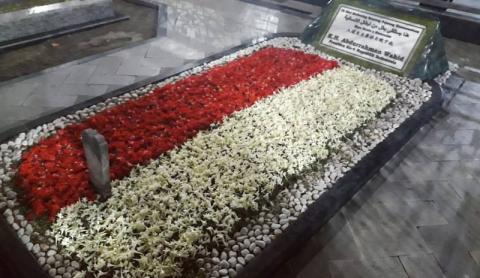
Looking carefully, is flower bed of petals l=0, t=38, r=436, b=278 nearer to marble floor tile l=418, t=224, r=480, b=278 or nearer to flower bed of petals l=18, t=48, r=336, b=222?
flower bed of petals l=18, t=48, r=336, b=222

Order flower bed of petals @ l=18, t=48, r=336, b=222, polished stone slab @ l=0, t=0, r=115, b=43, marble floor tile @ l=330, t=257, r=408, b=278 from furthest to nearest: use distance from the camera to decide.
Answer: polished stone slab @ l=0, t=0, r=115, b=43, flower bed of petals @ l=18, t=48, r=336, b=222, marble floor tile @ l=330, t=257, r=408, b=278

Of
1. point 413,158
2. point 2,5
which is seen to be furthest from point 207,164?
point 2,5

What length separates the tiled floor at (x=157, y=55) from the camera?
15.2 feet

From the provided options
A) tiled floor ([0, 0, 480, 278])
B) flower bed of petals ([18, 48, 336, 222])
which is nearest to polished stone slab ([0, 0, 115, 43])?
tiled floor ([0, 0, 480, 278])

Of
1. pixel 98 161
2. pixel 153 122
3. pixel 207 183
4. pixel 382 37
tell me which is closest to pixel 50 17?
pixel 153 122

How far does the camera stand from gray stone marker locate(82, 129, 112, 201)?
106 inches

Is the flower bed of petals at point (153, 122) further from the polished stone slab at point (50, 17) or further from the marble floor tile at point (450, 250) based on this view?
the polished stone slab at point (50, 17)

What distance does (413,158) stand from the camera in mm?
4008

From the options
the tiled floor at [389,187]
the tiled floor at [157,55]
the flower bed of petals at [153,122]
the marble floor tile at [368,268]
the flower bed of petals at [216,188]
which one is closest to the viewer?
the flower bed of petals at [216,188]

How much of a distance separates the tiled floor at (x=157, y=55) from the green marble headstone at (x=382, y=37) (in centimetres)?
154

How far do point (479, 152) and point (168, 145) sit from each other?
3589mm

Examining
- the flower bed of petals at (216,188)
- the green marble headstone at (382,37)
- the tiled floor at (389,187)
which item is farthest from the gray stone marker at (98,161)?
the green marble headstone at (382,37)

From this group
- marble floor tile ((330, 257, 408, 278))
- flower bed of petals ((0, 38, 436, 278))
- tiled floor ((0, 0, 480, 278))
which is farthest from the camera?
tiled floor ((0, 0, 480, 278))

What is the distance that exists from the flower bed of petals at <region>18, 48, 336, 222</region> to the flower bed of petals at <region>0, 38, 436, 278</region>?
0.12 m
